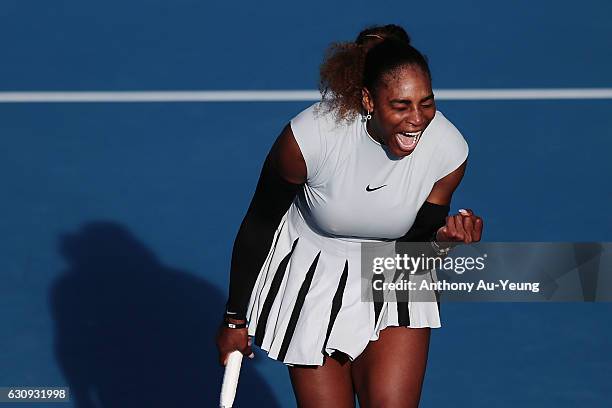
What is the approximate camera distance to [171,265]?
23.7 feet

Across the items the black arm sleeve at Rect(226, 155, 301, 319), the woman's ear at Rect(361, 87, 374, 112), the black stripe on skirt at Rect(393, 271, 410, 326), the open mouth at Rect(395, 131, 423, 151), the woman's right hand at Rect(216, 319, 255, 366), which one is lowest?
the woman's right hand at Rect(216, 319, 255, 366)

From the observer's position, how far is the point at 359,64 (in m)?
4.44

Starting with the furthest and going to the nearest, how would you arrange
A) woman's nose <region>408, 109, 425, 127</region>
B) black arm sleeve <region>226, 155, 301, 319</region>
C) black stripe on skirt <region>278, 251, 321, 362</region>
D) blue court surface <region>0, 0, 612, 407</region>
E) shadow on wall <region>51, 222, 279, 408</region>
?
1. blue court surface <region>0, 0, 612, 407</region>
2. shadow on wall <region>51, 222, 279, 408</region>
3. black stripe on skirt <region>278, 251, 321, 362</region>
4. black arm sleeve <region>226, 155, 301, 319</region>
5. woman's nose <region>408, 109, 425, 127</region>

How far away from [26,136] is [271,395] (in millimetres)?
2933

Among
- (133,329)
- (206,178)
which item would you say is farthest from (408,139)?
(206,178)

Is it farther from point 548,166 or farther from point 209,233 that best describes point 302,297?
point 548,166

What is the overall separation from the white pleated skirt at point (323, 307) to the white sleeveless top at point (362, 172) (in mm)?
A: 174

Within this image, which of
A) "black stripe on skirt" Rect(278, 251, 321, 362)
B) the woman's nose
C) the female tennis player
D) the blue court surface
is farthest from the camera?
the blue court surface

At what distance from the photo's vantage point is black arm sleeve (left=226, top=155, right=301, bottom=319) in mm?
4531

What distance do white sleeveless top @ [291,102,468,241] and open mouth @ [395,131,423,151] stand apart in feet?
0.37

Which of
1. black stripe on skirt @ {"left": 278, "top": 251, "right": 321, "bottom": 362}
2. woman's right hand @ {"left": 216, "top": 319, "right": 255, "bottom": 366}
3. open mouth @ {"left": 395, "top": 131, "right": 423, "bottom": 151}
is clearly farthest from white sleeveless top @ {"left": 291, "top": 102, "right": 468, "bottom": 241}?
woman's right hand @ {"left": 216, "top": 319, "right": 255, "bottom": 366}

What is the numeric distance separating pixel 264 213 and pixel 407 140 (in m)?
0.59

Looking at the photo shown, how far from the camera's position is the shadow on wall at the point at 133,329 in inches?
249

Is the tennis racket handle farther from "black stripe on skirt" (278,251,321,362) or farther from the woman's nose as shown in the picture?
the woman's nose
